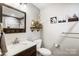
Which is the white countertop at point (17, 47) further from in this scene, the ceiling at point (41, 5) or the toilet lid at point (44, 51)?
the ceiling at point (41, 5)

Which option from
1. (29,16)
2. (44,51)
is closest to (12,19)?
(29,16)

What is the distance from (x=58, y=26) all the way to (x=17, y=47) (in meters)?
0.63

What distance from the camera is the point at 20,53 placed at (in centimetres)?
150

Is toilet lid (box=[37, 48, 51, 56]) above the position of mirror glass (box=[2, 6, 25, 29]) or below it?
below

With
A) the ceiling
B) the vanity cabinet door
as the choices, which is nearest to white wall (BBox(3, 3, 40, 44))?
the ceiling

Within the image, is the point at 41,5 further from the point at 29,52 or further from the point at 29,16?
the point at 29,52

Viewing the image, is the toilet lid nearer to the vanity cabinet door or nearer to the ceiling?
the vanity cabinet door

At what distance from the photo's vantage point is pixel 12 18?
152cm

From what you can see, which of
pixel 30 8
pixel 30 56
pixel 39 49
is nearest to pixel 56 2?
pixel 30 8

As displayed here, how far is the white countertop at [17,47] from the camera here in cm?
145

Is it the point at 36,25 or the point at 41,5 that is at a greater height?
the point at 41,5

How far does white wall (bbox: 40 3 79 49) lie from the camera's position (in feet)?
5.02

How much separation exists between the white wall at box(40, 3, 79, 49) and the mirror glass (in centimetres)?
29

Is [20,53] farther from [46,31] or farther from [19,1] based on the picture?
[19,1]
